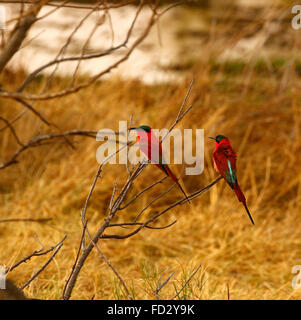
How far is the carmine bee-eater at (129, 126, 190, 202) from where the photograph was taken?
1141 mm

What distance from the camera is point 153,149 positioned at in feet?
3.77

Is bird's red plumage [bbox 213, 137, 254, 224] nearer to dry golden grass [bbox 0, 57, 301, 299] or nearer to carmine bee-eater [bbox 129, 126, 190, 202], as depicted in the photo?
carmine bee-eater [bbox 129, 126, 190, 202]

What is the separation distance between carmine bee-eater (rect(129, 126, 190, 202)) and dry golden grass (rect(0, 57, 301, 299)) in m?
1.41

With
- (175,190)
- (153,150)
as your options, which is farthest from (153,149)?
(175,190)

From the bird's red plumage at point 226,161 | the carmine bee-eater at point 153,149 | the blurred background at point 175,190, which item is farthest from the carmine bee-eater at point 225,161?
the blurred background at point 175,190

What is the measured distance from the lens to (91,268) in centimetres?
288

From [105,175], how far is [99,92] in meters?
1.56

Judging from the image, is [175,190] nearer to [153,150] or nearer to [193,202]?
[193,202]

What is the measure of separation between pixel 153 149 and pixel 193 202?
2905 mm

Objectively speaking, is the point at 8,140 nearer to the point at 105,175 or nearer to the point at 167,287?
the point at 105,175

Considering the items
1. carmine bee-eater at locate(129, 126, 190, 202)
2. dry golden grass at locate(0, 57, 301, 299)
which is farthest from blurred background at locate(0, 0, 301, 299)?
carmine bee-eater at locate(129, 126, 190, 202)

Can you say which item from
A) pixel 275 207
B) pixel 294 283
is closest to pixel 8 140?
pixel 275 207

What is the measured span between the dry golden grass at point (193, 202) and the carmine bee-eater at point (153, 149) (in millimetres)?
1415

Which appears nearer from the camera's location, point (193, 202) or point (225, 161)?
point (225, 161)
